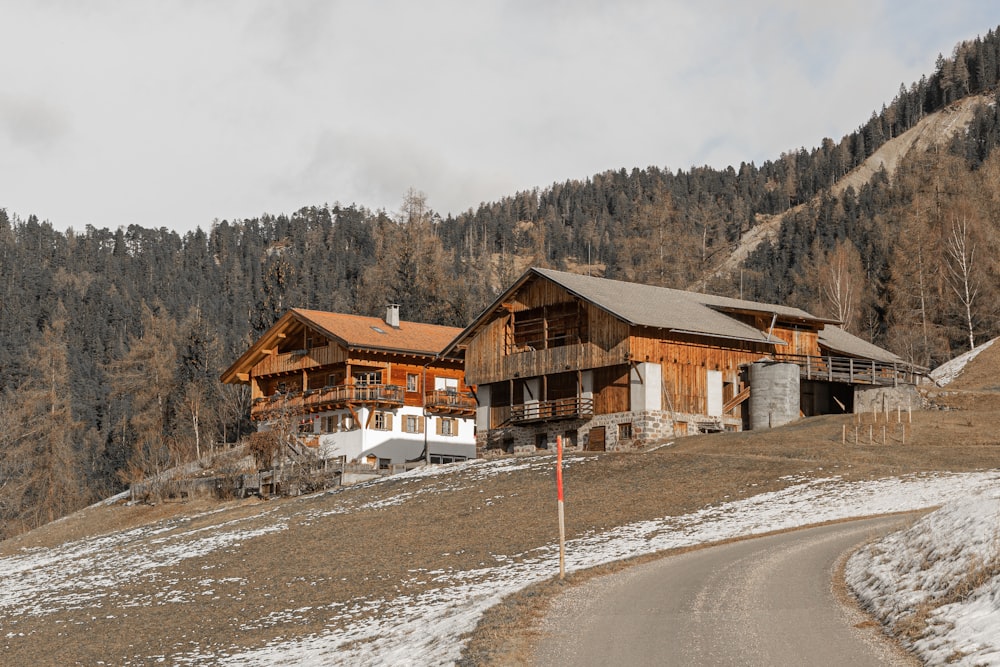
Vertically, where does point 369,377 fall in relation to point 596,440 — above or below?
above

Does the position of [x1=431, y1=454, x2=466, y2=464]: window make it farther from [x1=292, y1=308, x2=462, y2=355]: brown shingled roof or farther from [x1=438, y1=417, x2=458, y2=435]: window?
[x1=292, y1=308, x2=462, y2=355]: brown shingled roof

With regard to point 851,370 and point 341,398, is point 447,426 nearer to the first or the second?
point 341,398

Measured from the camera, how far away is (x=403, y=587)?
28422mm

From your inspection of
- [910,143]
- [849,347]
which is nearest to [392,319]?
[849,347]

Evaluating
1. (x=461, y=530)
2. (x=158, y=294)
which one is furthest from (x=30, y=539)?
(x=158, y=294)

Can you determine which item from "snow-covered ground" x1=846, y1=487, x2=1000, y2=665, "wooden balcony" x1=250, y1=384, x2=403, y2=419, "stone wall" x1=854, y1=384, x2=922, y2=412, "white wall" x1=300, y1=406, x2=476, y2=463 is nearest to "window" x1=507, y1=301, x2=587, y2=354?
"white wall" x1=300, y1=406, x2=476, y2=463

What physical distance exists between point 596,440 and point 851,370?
549 inches

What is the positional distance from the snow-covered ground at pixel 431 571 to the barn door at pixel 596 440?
7.67m

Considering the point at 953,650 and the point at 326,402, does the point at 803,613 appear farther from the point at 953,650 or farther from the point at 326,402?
the point at 326,402

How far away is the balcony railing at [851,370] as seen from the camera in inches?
2377

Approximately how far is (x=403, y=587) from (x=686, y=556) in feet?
22.6

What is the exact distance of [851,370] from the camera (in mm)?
60000

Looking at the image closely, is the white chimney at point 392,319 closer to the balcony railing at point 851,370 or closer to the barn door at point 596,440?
the barn door at point 596,440

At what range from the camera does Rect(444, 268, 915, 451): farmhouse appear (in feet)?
185
